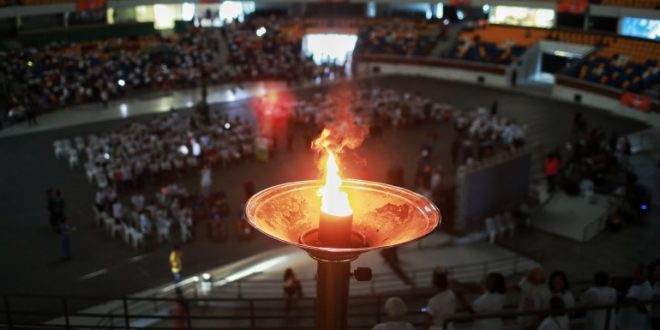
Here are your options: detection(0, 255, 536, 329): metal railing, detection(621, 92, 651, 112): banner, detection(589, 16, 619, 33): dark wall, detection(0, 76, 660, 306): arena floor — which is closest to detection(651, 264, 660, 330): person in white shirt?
detection(0, 255, 536, 329): metal railing

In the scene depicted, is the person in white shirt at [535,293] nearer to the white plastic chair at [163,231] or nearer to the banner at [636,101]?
the white plastic chair at [163,231]

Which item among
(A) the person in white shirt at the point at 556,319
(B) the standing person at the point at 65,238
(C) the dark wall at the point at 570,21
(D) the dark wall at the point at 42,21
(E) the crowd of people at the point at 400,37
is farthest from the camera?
(E) the crowd of people at the point at 400,37

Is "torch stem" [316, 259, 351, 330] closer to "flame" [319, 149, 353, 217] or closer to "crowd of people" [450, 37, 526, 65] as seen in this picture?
"flame" [319, 149, 353, 217]

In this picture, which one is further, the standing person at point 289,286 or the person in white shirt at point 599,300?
the standing person at point 289,286

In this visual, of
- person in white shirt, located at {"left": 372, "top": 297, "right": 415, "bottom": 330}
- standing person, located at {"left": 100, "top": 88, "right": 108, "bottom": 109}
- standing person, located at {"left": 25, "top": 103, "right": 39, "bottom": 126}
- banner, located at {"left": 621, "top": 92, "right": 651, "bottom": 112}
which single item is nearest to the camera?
person in white shirt, located at {"left": 372, "top": 297, "right": 415, "bottom": 330}

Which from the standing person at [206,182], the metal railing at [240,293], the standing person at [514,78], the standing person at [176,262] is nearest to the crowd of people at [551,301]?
the metal railing at [240,293]

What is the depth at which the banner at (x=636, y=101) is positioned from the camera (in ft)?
90.3

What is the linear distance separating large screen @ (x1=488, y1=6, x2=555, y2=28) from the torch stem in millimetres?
39643

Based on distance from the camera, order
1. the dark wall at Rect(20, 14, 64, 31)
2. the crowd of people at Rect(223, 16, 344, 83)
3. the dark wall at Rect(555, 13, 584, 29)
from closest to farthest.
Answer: the crowd of people at Rect(223, 16, 344, 83) < the dark wall at Rect(20, 14, 64, 31) < the dark wall at Rect(555, 13, 584, 29)

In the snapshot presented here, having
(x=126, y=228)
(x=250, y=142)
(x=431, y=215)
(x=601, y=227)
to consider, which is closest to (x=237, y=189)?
(x=250, y=142)

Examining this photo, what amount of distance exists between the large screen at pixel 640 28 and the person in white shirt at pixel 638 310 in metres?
29.1

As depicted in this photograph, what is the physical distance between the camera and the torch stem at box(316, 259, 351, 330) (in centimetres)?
295

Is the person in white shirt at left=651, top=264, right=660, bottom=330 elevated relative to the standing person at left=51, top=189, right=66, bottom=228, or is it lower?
elevated

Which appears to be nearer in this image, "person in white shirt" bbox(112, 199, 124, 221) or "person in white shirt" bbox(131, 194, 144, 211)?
"person in white shirt" bbox(112, 199, 124, 221)
